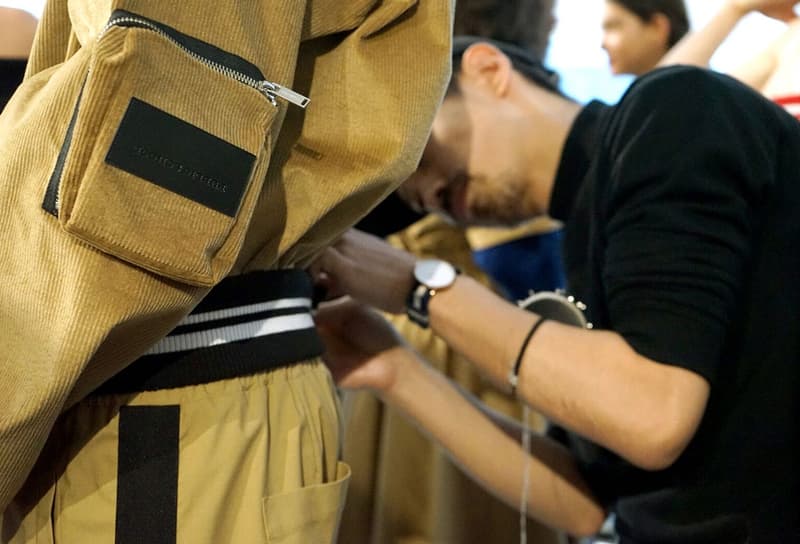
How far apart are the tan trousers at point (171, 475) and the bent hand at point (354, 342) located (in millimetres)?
305

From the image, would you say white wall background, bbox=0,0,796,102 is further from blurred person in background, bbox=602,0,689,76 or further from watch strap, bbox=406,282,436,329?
watch strap, bbox=406,282,436,329

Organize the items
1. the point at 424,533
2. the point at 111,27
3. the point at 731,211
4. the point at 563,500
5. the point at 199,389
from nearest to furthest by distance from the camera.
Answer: the point at 111,27 → the point at 199,389 → the point at 731,211 → the point at 563,500 → the point at 424,533

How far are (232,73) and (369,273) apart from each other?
1.28ft

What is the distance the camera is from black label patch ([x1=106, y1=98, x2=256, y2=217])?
38 cm

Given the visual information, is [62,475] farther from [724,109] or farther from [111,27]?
[724,109]

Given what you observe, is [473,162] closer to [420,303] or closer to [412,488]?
[420,303]

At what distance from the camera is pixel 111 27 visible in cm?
37

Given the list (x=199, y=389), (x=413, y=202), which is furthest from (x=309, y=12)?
(x=413, y=202)

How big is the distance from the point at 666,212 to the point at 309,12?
0.36 metres

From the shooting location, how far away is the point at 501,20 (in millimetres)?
1225

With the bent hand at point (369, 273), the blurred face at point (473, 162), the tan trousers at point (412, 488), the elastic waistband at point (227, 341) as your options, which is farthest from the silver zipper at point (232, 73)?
the tan trousers at point (412, 488)

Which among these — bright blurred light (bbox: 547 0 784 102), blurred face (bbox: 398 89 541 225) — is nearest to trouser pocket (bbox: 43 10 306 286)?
blurred face (bbox: 398 89 541 225)

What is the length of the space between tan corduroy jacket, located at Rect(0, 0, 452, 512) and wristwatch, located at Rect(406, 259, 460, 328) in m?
0.35

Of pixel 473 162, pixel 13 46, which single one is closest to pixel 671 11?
pixel 473 162
